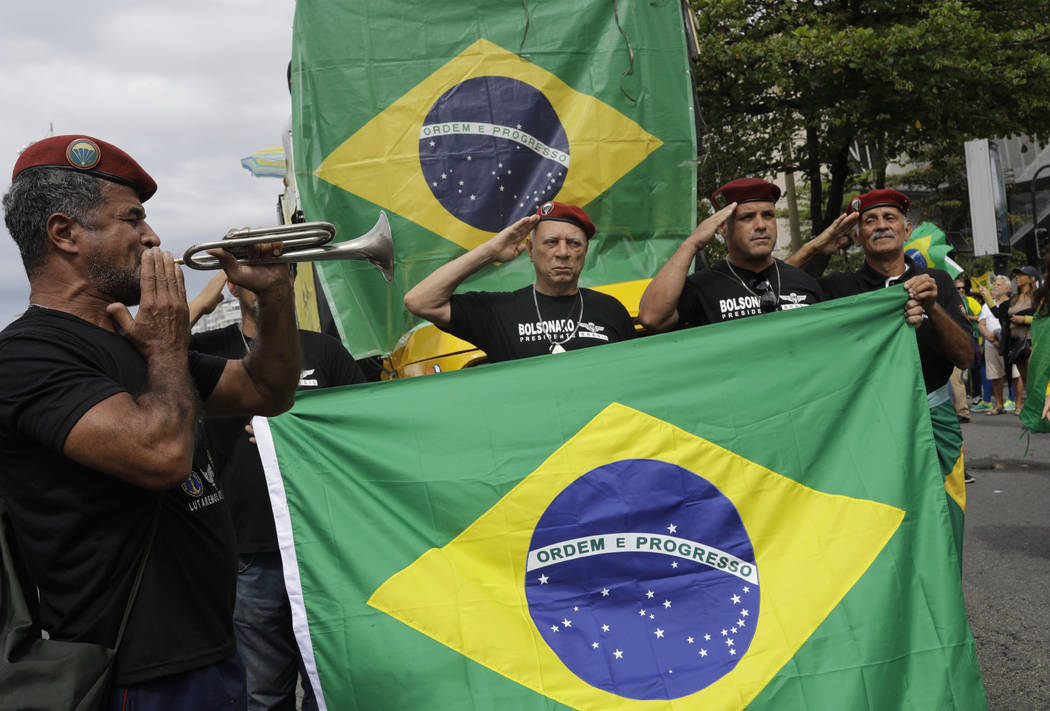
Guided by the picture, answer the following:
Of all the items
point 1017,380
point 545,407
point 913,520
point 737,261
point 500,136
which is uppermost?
point 500,136

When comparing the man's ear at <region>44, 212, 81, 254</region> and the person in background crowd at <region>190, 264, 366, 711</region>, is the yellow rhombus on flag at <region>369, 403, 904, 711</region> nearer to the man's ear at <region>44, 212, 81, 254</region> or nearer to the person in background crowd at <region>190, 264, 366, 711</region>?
the person in background crowd at <region>190, 264, 366, 711</region>

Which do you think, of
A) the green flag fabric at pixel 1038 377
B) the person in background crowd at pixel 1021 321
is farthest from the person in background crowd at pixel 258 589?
the person in background crowd at pixel 1021 321

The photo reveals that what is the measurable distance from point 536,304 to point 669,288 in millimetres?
569

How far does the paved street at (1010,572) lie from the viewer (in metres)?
4.05

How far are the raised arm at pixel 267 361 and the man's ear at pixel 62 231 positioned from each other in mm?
367

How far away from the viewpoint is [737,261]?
409 cm

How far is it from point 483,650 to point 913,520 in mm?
1486

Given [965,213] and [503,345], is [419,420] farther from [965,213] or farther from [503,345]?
[965,213]

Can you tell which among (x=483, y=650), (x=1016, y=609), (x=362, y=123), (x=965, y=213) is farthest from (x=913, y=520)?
(x=965, y=213)

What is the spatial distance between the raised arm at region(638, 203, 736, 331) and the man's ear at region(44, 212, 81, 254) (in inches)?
100

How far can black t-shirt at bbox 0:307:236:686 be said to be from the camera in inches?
69.0

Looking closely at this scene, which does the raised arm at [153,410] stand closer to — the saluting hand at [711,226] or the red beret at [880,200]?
the saluting hand at [711,226]

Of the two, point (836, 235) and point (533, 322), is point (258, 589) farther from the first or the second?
point (836, 235)

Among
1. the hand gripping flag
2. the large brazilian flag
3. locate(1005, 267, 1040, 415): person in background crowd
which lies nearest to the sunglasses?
the large brazilian flag
